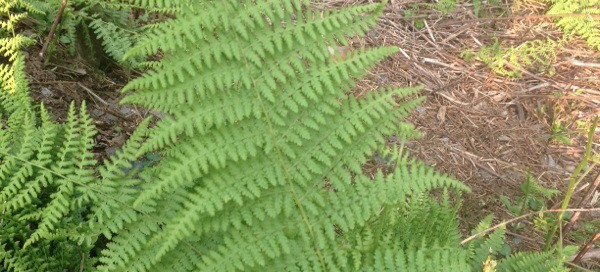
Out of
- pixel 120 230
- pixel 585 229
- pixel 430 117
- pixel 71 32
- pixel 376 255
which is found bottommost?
pixel 585 229

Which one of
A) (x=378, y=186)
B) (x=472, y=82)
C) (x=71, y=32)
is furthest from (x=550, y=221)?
(x=71, y=32)

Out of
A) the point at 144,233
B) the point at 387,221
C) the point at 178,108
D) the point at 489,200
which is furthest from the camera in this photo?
the point at 489,200

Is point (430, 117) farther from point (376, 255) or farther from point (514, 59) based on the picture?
point (376, 255)

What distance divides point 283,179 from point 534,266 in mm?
1219

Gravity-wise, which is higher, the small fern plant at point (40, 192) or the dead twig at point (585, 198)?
the small fern plant at point (40, 192)

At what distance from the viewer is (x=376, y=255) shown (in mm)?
1832

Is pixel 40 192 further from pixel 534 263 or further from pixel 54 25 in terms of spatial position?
pixel 534 263

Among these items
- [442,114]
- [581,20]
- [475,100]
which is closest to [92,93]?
[442,114]

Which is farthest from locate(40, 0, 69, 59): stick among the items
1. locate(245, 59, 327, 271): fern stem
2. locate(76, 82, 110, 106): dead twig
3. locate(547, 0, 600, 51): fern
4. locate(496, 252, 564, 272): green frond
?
locate(547, 0, 600, 51): fern

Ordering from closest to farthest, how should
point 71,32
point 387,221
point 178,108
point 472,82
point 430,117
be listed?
point 178,108 < point 387,221 < point 71,32 < point 430,117 < point 472,82

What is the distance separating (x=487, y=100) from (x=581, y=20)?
1165 millimetres

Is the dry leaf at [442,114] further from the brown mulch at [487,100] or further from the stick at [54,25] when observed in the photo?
the stick at [54,25]

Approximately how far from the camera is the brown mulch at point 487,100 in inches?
137

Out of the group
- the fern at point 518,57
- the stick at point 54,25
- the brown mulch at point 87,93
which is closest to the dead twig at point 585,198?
the fern at point 518,57
